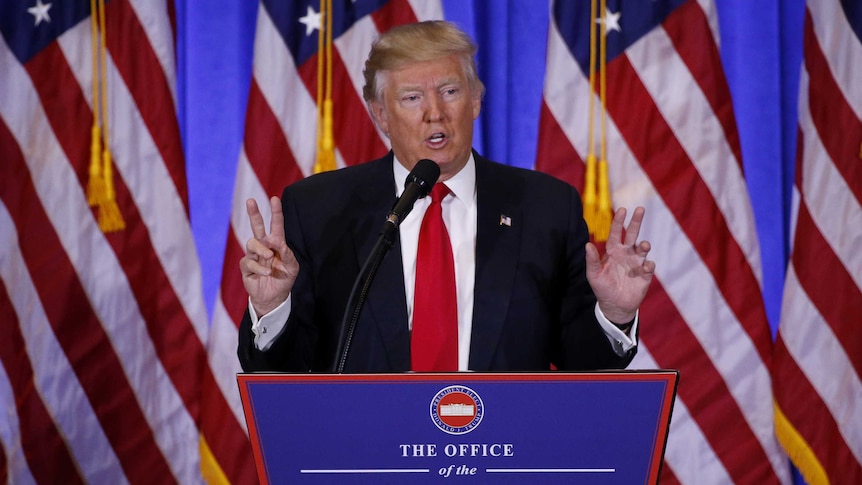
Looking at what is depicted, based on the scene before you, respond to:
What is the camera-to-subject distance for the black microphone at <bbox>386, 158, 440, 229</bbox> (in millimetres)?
1487

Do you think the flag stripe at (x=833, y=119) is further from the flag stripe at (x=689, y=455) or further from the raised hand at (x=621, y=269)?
the raised hand at (x=621, y=269)

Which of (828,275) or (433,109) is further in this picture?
(828,275)

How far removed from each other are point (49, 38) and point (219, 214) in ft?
2.79

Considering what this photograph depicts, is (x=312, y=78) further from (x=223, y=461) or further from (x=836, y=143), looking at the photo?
(x=836, y=143)

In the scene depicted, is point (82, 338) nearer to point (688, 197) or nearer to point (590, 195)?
point (590, 195)

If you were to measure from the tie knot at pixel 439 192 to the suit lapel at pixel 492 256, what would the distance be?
3.4 inches

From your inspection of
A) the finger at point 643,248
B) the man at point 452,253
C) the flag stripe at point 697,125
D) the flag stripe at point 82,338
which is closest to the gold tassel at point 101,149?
the flag stripe at point 82,338

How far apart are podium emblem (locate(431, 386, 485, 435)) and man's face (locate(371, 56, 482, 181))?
2.74 ft

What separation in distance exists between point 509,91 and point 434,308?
1.76 meters

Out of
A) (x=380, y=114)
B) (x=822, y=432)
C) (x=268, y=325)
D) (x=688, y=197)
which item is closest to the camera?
(x=268, y=325)

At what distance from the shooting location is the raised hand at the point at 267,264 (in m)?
1.58

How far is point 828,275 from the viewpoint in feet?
10.2

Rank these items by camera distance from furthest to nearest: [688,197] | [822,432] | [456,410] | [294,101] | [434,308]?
[294,101]
[688,197]
[822,432]
[434,308]
[456,410]

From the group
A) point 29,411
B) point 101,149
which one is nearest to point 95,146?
point 101,149
